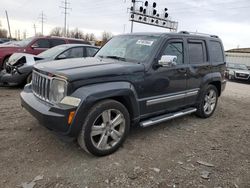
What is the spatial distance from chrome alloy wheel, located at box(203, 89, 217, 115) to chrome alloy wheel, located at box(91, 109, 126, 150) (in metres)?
2.88

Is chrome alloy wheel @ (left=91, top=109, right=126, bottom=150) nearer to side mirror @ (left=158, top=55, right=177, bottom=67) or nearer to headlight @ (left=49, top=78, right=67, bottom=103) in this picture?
headlight @ (left=49, top=78, right=67, bottom=103)

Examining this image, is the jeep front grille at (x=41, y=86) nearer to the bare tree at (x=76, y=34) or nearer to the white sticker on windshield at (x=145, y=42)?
the white sticker on windshield at (x=145, y=42)

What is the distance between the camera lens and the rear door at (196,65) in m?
5.05

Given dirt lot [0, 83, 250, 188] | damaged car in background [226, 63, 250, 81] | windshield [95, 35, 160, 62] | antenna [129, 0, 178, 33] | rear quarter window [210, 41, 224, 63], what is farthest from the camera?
antenna [129, 0, 178, 33]

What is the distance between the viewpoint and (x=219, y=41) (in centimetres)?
615

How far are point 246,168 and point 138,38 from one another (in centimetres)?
289

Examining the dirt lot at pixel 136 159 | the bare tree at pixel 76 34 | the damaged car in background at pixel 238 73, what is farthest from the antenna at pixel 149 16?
the bare tree at pixel 76 34

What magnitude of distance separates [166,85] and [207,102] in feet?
6.48

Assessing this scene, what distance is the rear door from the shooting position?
199 inches

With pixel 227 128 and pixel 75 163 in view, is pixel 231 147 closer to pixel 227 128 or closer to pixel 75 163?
pixel 227 128

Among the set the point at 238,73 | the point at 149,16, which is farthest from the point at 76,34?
the point at 238,73

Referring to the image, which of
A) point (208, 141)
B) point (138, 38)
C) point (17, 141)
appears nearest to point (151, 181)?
point (208, 141)

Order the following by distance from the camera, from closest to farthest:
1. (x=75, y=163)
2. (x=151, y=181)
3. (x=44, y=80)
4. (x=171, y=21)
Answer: (x=151, y=181)
(x=75, y=163)
(x=44, y=80)
(x=171, y=21)

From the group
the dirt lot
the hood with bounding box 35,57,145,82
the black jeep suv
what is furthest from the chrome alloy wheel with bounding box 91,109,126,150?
the hood with bounding box 35,57,145,82
